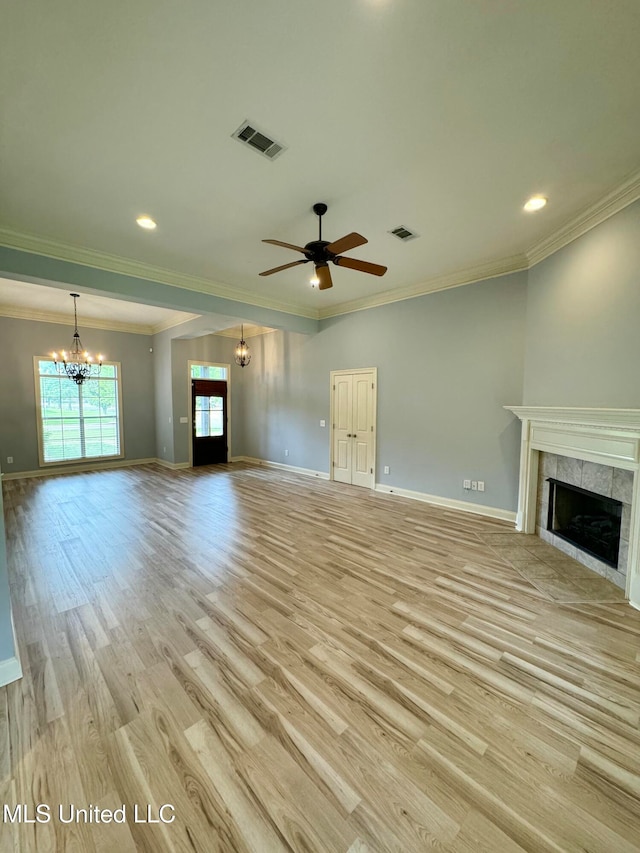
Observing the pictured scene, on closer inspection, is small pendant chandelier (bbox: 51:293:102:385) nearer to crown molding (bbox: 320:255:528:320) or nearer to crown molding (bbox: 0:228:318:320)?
crown molding (bbox: 0:228:318:320)

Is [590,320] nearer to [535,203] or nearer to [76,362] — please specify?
[535,203]

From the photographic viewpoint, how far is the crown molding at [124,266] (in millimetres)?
3550

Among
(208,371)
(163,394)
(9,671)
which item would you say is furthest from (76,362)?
(9,671)

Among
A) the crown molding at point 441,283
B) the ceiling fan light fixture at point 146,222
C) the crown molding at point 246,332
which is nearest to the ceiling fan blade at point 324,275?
the ceiling fan light fixture at point 146,222

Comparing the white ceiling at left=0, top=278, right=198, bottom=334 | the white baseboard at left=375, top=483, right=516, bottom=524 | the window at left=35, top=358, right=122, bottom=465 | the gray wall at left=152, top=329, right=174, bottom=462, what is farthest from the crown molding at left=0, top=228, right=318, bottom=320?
the window at left=35, top=358, right=122, bottom=465

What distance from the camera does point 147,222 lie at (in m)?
3.29

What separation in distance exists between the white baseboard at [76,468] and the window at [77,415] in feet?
0.54

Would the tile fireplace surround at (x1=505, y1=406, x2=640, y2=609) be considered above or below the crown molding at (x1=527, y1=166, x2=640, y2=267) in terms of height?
below

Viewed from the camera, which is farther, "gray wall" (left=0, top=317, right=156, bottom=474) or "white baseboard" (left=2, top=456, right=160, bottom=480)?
"white baseboard" (left=2, top=456, right=160, bottom=480)

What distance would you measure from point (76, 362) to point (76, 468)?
2329 mm

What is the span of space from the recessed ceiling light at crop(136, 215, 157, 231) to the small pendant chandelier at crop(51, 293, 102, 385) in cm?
441

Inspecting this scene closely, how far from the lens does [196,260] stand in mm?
4191

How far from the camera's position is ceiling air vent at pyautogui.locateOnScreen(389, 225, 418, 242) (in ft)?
11.1

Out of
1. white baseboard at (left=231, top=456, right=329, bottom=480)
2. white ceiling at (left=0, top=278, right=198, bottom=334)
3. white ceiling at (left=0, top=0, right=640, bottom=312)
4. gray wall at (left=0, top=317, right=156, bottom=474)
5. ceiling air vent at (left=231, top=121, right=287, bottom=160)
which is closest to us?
white ceiling at (left=0, top=0, right=640, bottom=312)
